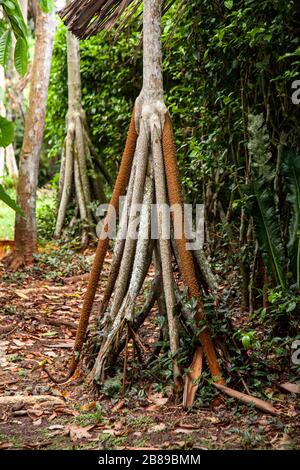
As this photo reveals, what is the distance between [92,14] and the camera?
544cm

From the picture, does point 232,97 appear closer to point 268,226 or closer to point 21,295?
point 268,226

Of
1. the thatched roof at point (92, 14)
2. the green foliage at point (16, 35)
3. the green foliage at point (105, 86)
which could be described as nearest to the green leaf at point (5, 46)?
the green foliage at point (16, 35)

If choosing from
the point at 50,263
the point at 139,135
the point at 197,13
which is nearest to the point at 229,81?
the point at 197,13

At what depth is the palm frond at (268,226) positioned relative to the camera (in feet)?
14.6

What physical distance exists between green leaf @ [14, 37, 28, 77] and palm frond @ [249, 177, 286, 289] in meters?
2.07

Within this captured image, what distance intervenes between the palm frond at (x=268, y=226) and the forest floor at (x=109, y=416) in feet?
3.06

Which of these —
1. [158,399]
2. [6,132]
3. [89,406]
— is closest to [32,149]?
[89,406]

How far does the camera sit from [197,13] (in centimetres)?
582

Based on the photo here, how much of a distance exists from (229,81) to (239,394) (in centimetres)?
292

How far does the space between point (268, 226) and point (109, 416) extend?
1.72 metres

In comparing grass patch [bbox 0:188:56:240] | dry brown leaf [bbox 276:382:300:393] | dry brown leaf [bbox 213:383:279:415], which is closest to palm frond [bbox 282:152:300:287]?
dry brown leaf [bbox 276:382:300:393]

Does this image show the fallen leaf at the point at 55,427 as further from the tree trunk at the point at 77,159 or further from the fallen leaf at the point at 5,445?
the tree trunk at the point at 77,159

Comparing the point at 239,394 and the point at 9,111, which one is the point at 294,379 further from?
the point at 9,111

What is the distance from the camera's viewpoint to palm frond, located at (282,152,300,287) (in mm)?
4352
